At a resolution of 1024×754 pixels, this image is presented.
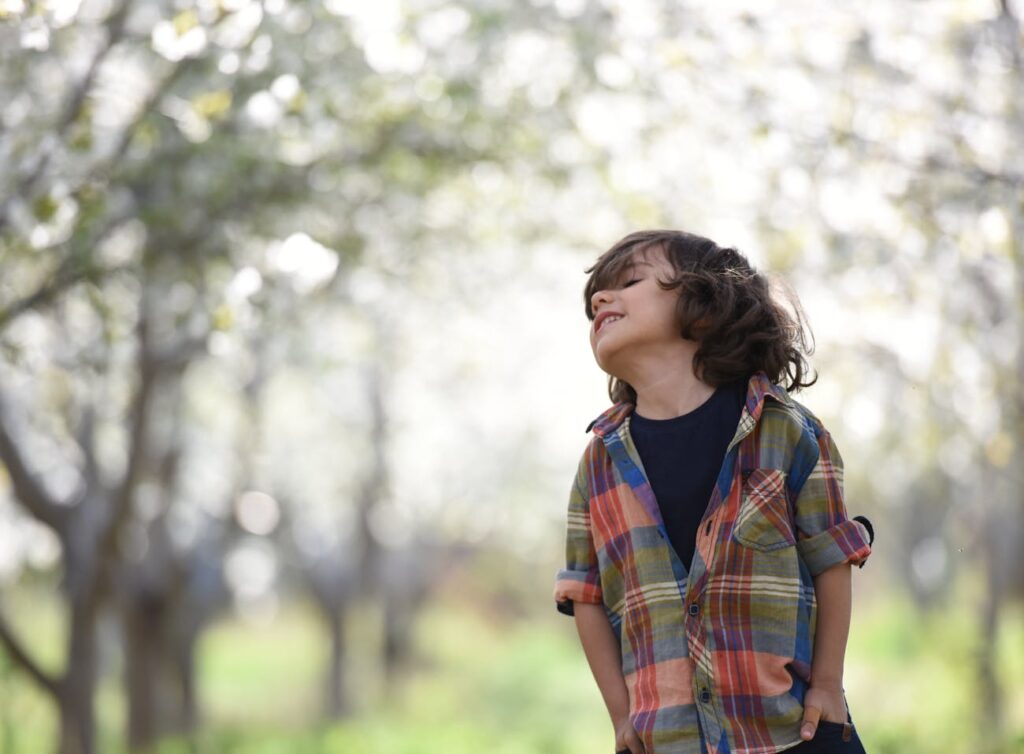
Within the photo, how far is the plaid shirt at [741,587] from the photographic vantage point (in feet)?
7.59

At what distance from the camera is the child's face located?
254cm

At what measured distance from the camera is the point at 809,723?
2.31 m

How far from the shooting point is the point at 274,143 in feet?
18.8

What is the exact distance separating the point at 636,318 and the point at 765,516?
436mm

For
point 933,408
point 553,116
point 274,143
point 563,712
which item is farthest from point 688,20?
point 563,712

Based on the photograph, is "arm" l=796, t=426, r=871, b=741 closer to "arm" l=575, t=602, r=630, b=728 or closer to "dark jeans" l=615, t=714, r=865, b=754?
"dark jeans" l=615, t=714, r=865, b=754

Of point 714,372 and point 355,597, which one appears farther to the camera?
point 355,597

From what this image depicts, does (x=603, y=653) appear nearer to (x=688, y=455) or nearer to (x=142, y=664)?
(x=688, y=455)

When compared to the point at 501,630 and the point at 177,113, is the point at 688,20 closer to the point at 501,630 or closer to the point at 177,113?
the point at 177,113

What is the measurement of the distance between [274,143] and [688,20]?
174cm

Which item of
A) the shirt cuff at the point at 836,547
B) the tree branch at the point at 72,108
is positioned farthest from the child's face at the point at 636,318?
the tree branch at the point at 72,108

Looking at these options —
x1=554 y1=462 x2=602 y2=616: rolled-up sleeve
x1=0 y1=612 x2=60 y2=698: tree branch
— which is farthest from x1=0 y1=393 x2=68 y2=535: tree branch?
x1=554 y1=462 x2=602 y2=616: rolled-up sleeve

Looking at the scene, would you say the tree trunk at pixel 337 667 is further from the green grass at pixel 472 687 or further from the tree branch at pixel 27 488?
the tree branch at pixel 27 488

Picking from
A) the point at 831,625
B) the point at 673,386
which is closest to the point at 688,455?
the point at 673,386
